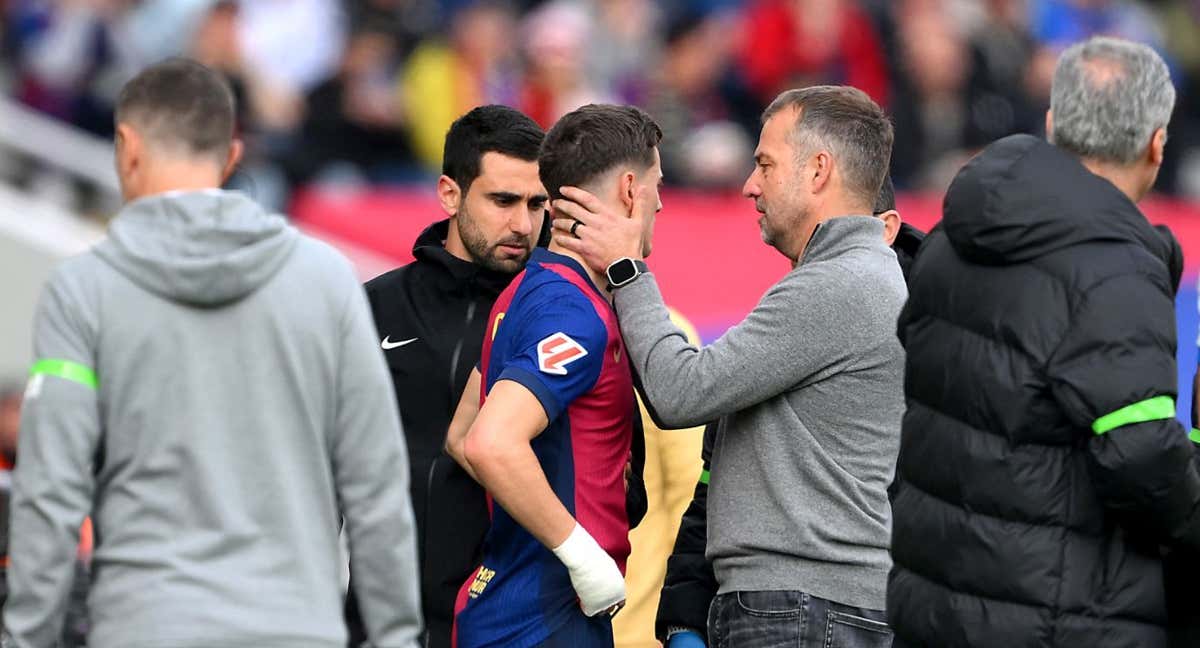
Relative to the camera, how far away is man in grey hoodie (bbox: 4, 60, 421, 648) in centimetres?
367

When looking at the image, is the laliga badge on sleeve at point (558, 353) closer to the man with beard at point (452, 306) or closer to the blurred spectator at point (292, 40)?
the man with beard at point (452, 306)

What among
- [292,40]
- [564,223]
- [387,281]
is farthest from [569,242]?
[292,40]

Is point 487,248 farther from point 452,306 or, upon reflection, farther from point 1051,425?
point 1051,425

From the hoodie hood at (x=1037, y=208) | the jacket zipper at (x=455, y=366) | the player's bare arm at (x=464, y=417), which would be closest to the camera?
the hoodie hood at (x=1037, y=208)

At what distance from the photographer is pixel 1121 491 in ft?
12.7

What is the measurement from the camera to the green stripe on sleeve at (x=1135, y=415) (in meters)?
3.83

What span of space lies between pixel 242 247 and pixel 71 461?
0.50 metres

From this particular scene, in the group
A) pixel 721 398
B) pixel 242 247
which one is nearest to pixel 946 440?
pixel 721 398

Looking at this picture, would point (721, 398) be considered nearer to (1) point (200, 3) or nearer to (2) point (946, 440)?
(2) point (946, 440)

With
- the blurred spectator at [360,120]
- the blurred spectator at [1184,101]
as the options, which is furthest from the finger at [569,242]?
the blurred spectator at [1184,101]

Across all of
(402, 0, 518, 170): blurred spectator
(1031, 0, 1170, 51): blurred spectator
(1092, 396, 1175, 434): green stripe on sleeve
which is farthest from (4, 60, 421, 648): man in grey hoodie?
(1031, 0, 1170, 51): blurred spectator

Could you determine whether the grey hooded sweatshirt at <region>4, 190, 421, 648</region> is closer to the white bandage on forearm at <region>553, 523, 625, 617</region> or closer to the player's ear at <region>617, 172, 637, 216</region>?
the white bandage on forearm at <region>553, 523, 625, 617</region>

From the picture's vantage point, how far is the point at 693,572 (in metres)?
4.93

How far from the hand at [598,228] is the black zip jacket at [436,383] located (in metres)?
0.57
